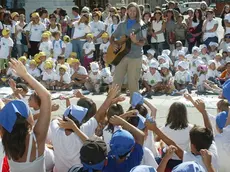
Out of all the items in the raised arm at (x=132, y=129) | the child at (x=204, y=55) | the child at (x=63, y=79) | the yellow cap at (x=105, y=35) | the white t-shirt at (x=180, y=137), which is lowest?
the child at (x=63, y=79)

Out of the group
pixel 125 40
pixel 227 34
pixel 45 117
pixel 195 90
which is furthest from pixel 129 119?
pixel 227 34

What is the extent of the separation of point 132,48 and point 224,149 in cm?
426

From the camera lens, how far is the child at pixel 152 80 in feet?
36.6

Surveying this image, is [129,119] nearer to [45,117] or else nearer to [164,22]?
[45,117]

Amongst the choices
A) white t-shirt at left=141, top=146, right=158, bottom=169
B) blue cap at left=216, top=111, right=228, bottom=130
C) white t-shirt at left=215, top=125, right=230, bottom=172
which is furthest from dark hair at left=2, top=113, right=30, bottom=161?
blue cap at left=216, top=111, right=228, bottom=130

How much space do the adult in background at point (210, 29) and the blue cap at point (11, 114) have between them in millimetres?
11109

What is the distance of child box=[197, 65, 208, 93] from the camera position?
11141mm

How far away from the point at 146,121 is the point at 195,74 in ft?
24.3

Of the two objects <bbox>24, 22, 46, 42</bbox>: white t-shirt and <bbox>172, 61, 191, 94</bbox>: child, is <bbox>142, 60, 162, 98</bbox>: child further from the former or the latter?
<bbox>24, 22, 46, 42</bbox>: white t-shirt

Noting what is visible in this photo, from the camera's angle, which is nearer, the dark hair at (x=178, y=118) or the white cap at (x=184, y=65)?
the dark hair at (x=178, y=118)

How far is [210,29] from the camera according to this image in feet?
46.6

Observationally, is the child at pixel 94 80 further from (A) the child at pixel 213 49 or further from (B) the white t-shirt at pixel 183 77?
(A) the child at pixel 213 49

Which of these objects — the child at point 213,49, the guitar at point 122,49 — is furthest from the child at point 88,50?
the guitar at point 122,49

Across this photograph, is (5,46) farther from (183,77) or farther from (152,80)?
(183,77)
